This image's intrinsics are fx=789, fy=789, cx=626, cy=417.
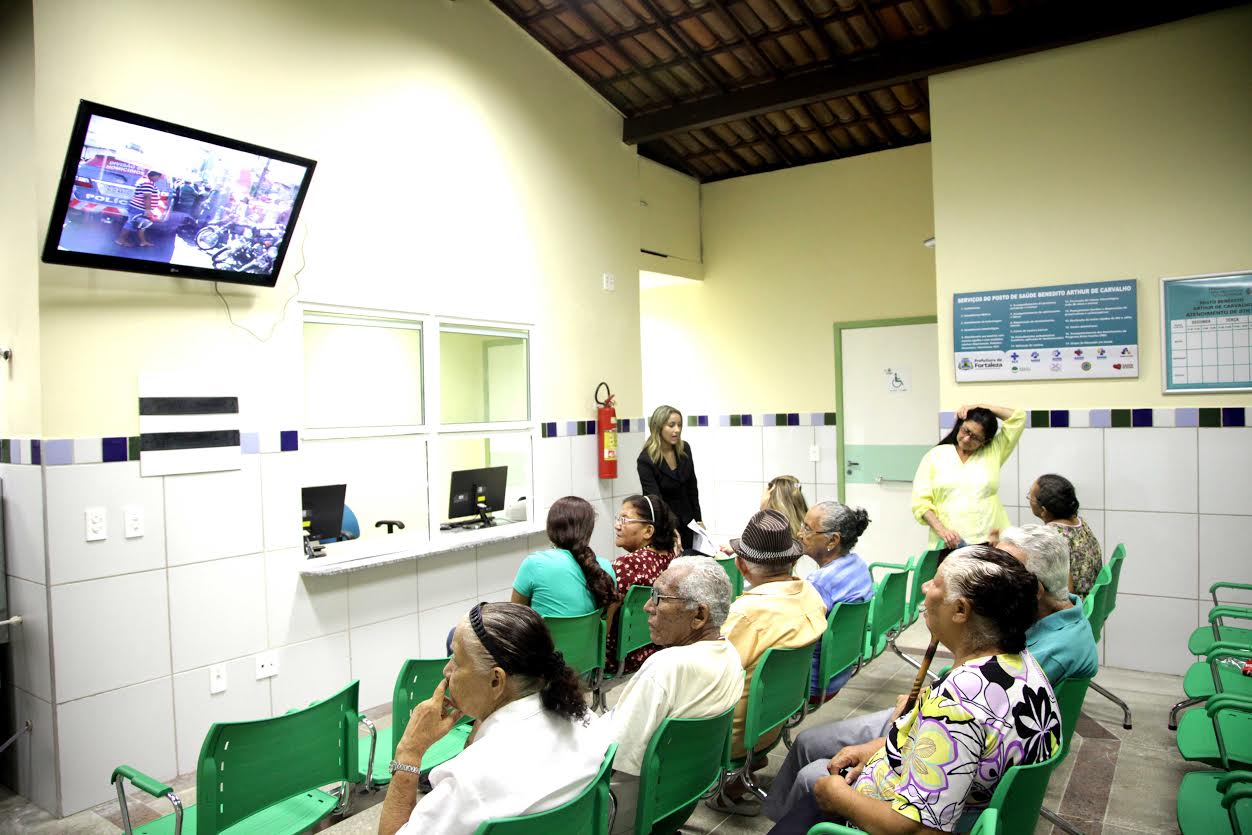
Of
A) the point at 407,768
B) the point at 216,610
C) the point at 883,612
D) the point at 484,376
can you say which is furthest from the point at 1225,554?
the point at 216,610

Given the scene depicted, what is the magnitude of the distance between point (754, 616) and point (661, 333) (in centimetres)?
526

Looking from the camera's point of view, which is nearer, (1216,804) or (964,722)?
(964,722)

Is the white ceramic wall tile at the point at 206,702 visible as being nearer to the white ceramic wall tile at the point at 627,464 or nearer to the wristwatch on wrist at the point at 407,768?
the wristwatch on wrist at the point at 407,768

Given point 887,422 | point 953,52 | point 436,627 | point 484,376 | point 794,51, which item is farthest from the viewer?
point 887,422

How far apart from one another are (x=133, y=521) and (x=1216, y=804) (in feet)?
12.3

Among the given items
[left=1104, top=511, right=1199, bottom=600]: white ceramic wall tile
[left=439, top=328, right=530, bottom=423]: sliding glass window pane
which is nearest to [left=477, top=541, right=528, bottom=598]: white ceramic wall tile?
[left=439, top=328, right=530, bottom=423]: sliding glass window pane

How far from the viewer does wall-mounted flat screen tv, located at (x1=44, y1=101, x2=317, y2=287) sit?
286cm

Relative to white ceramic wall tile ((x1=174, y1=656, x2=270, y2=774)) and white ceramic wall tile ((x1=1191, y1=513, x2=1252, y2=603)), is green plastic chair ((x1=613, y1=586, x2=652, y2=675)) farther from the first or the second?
white ceramic wall tile ((x1=1191, y1=513, x2=1252, y2=603))

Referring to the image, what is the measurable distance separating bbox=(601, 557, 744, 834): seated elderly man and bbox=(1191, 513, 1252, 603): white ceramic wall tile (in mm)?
3298

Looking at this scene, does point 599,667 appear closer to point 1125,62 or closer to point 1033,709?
point 1033,709

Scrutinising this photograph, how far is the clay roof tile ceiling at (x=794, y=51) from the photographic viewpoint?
14.4 feet

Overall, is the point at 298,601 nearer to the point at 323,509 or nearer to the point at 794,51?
the point at 323,509

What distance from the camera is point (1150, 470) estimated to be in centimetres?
423

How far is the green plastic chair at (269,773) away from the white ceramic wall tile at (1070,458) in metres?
3.89
